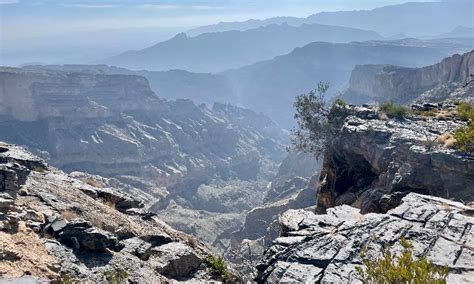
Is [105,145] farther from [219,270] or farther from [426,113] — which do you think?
[219,270]

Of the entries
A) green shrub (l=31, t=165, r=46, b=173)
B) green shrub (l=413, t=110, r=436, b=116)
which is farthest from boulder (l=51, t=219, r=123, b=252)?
green shrub (l=413, t=110, r=436, b=116)

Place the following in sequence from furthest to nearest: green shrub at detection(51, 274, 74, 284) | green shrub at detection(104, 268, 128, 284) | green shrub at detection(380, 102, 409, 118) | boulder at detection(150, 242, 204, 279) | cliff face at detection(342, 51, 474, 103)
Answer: cliff face at detection(342, 51, 474, 103) < green shrub at detection(380, 102, 409, 118) < boulder at detection(150, 242, 204, 279) < green shrub at detection(104, 268, 128, 284) < green shrub at detection(51, 274, 74, 284)

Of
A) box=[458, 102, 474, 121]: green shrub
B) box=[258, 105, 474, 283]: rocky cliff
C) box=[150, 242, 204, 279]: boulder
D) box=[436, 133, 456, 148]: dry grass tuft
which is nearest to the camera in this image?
box=[258, 105, 474, 283]: rocky cliff

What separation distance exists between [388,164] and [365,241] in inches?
491

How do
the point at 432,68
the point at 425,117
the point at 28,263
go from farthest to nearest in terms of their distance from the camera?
the point at 432,68
the point at 425,117
the point at 28,263

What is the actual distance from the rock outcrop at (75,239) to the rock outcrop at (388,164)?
1169 cm

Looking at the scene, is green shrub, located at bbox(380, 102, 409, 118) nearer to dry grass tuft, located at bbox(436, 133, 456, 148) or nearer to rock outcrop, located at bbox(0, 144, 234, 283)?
dry grass tuft, located at bbox(436, 133, 456, 148)

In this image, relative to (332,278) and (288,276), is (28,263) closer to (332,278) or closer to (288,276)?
(288,276)

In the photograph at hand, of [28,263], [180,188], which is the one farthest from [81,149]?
[28,263]

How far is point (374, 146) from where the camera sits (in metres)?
31.7

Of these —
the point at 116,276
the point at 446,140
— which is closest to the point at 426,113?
the point at 446,140

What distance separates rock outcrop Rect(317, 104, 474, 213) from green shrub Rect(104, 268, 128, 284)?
15.1 m

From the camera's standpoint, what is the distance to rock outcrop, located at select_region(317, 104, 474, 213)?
26.1m

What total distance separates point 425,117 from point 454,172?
11.7m
